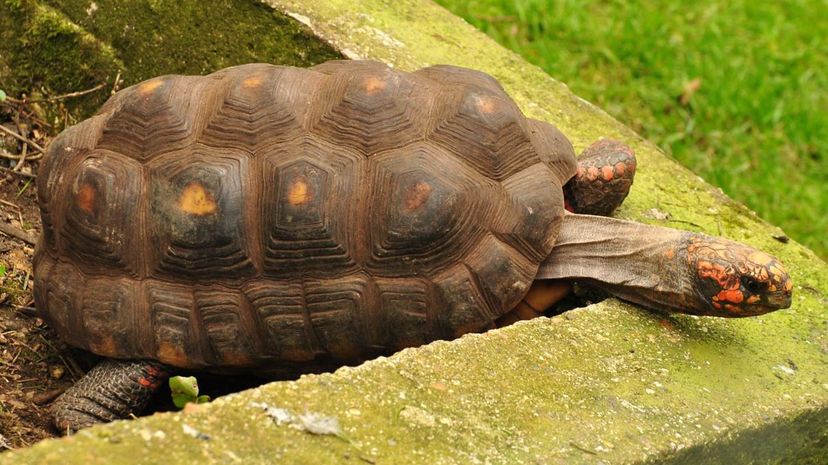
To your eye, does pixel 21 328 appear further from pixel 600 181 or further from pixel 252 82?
pixel 600 181

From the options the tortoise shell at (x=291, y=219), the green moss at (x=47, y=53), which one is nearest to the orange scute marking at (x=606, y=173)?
the tortoise shell at (x=291, y=219)

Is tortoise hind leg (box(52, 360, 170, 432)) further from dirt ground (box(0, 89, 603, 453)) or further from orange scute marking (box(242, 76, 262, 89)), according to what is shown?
orange scute marking (box(242, 76, 262, 89))

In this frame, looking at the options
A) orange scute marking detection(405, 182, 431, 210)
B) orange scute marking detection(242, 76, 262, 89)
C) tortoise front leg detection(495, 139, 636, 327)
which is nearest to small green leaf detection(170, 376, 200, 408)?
orange scute marking detection(405, 182, 431, 210)

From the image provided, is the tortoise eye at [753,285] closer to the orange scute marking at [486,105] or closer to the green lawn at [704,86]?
the orange scute marking at [486,105]

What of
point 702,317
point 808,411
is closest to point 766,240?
point 702,317

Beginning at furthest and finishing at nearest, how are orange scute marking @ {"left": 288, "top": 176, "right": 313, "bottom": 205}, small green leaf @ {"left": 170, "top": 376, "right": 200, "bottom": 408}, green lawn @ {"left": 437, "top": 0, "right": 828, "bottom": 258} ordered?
green lawn @ {"left": 437, "top": 0, "right": 828, "bottom": 258} < orange scute marking @ {"left": 288, "top": 176, "right": 313, "bottom": 205} < small green leaf @ {"left": 170, "top": 376, "right": 200, "bottom": 408}

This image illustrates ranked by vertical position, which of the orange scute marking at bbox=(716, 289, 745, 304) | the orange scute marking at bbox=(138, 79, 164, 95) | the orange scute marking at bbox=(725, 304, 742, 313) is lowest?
the orange scute marking at bbox=(725, 304, 742, 313)

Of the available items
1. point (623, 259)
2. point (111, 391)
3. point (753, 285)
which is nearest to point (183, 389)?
point (111, 391)
